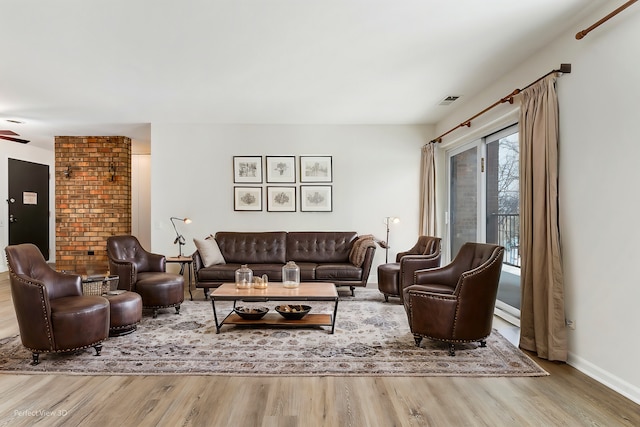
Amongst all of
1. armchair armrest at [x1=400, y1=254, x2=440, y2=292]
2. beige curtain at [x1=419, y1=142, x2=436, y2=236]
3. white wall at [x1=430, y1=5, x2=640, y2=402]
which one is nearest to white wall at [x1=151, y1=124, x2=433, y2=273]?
beige curtain at [x1=419, y1=142, x2=436, y2=236]

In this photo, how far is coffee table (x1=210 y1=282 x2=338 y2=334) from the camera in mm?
3826

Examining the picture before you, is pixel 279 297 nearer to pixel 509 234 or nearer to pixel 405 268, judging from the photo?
pixel 405 268

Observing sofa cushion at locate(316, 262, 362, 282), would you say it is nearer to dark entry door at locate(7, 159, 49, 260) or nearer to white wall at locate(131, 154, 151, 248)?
white wall at locate(131, 154, 151, 248)

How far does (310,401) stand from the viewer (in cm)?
251

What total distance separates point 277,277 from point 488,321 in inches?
118

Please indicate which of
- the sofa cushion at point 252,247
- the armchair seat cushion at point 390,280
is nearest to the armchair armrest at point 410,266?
the armchair seat cushion at point 390,280

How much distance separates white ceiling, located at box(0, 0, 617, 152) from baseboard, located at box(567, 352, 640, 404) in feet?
8.68

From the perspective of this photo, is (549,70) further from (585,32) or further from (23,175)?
(23,175)

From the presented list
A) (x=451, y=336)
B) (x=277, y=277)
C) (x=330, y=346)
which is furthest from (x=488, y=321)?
(x=277, y=277)

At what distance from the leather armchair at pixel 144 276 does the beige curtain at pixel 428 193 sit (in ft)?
12.5

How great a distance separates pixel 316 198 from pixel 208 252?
2040 mm

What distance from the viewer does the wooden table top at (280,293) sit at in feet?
12.5

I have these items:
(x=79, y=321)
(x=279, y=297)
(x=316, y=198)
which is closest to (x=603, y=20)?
(x=279, y=297)

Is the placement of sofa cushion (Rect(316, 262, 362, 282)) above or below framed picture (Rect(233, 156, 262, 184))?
below
